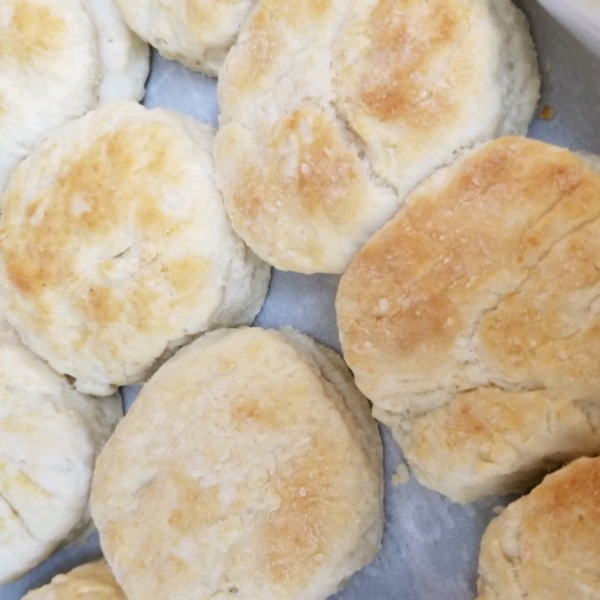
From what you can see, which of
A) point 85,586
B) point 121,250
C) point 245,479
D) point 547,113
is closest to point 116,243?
point 121,250

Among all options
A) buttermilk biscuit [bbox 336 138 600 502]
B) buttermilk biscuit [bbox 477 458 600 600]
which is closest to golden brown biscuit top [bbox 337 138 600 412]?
buttermilk biscuit [bbox 336 138 600 502]

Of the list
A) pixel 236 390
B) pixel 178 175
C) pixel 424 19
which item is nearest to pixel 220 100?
pixel 178 175

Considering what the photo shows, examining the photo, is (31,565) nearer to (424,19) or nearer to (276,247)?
(276,247)

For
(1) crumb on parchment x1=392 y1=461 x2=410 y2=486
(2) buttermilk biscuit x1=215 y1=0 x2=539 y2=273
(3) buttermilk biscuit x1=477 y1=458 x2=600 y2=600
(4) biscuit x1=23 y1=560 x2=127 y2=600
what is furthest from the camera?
(4) biscuit x1=23 y1=560 x2=127 y2=600

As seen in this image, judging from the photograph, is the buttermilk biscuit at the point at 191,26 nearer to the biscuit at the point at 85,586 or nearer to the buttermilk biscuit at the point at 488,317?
the buttermilk biscuit at the point at 488,317

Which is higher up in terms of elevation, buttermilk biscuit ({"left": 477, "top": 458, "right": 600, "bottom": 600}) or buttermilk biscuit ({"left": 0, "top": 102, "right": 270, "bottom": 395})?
buttermilk biscuit ({"left": 477, "top": 458, "right": 600, "bottom": 600})

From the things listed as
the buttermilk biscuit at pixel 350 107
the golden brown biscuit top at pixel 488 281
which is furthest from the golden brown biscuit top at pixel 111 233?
the golden brown biscuit top at pixel 488 281

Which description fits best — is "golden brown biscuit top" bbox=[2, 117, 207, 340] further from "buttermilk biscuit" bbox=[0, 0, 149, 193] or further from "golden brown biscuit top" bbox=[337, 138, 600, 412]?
"golden brown biscuit top" bbox=[337, 138, 600, 412]
